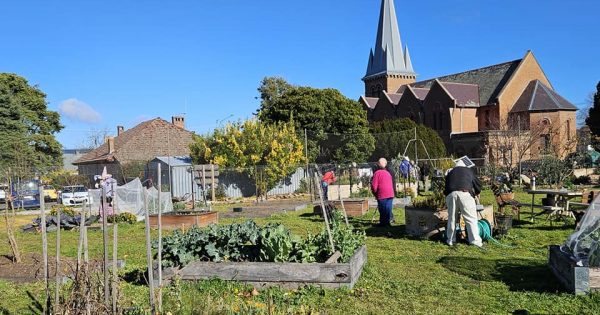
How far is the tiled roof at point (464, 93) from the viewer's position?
57.2m

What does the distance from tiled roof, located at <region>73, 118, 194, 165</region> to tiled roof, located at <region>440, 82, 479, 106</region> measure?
3010 centimetres

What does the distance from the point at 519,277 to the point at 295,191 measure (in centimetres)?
2476

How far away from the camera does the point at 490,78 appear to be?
58250mm

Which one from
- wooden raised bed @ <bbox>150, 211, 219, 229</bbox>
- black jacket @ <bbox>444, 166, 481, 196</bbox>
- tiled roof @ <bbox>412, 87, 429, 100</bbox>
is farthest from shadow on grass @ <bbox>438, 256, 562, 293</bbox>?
tiled roof @ <bbox>412, 87, 429, 100</bbox>

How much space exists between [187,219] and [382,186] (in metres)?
5.63

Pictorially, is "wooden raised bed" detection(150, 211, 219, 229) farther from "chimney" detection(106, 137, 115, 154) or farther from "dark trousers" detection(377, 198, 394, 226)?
"chimney" detection(106, 137, 115, 154)

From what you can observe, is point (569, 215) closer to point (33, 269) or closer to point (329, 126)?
point (33, 269)

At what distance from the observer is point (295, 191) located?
1261 inches

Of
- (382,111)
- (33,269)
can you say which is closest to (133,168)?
(33,269)

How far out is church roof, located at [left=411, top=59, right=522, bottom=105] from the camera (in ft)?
183

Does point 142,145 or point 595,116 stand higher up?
point 595,116

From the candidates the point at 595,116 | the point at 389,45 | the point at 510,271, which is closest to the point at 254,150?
the point at 510,271

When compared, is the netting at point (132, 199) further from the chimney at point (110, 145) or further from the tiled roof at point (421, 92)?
the tiled roof at point (421, 92)

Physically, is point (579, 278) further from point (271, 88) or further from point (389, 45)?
point (389, 45)
